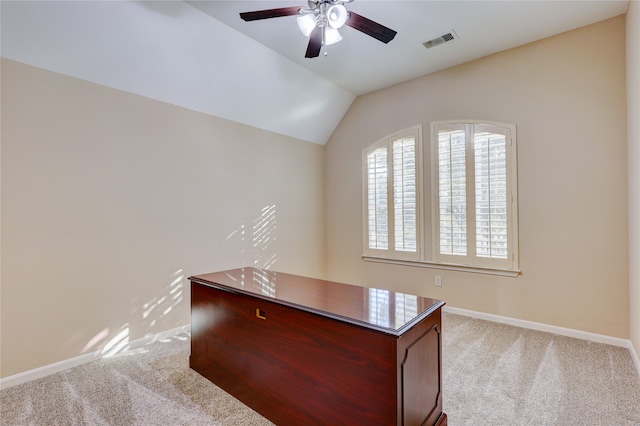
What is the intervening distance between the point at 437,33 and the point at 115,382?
421cm

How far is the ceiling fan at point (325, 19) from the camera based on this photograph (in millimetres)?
2070

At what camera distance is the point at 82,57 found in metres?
2.49

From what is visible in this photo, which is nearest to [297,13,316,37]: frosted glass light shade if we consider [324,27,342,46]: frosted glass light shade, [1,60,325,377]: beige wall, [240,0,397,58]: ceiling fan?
[240,0,397,58]: ceiling fan

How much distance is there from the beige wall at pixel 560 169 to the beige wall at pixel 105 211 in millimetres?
2714

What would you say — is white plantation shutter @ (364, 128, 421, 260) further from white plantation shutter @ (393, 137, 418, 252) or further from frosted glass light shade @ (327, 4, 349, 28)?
frosted glass light shade @ (327, 4, 349, 28)

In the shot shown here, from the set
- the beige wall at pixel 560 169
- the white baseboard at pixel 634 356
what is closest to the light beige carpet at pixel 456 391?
the white baseboard at pixel 634 356

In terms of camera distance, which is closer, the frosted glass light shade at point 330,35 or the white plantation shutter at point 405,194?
the frosted glass light shade at point 330,35

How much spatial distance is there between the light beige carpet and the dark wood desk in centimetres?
27

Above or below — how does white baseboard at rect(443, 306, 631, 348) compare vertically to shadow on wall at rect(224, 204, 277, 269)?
below

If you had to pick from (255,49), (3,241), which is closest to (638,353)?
(255,49)

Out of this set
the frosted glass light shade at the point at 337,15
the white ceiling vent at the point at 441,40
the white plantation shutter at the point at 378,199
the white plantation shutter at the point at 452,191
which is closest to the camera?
the frosted glass light shade at the point at 337,15

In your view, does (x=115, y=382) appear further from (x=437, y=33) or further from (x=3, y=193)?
(x=437, y=33)

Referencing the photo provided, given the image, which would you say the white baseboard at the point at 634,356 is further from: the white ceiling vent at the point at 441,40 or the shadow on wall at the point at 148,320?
the shadow on wall at the point at 148,320

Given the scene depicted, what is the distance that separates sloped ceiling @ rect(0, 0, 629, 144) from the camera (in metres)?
2.33
